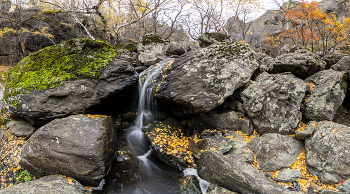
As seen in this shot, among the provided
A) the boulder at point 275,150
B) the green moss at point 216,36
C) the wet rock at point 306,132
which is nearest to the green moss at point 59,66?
the boulder at point 275,150

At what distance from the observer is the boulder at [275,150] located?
563 centimetres

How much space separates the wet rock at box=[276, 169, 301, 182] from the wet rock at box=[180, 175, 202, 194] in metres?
2.40

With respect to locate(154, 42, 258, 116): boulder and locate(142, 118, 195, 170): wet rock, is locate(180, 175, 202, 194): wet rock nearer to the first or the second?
locate(142, 118, 195, 170): wet rock

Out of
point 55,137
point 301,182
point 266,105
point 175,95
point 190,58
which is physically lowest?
point 301,182

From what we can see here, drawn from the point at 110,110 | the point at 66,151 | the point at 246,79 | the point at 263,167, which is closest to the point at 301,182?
the point at 263,167

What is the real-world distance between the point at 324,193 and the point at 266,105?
134 inches

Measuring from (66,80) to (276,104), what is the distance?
825 centimetres

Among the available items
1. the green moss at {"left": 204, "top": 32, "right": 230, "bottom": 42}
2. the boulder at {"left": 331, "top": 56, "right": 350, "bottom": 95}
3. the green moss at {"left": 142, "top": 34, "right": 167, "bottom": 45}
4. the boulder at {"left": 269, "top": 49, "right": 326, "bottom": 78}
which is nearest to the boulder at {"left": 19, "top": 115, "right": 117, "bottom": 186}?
the boulder at {"left": 269, "top": 49, "right": 326, "bottom": 78}

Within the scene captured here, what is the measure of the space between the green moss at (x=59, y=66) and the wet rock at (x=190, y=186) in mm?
5168

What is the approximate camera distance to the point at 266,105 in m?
6.94

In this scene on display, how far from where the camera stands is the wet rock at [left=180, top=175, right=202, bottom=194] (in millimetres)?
4992

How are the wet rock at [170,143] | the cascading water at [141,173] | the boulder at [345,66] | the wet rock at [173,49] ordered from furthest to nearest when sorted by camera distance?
the wet rock at [173,49] → the boulder at [345,66] → the wet rock at [170,143] → the cascading water at [141,173]

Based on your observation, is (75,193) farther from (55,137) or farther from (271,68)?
(271,68)

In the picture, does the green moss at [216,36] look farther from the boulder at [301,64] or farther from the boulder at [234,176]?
the boulder at [234,176]
